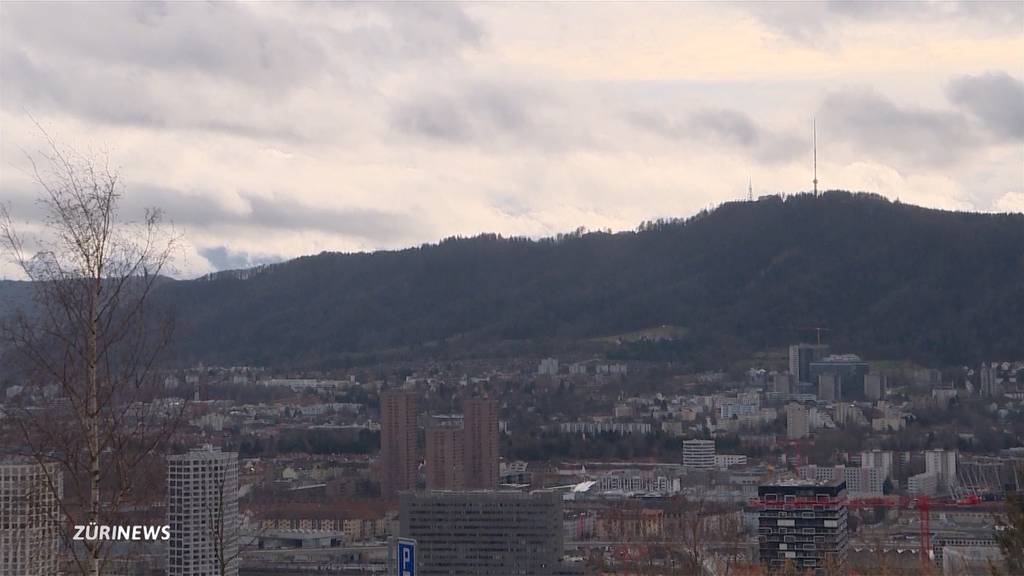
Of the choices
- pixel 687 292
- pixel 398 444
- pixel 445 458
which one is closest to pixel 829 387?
pixel 687 292

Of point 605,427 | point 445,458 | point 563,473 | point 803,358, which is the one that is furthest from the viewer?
point 803,358

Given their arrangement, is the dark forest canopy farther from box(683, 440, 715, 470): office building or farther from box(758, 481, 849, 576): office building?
box(758, 481, 849, 576): office building

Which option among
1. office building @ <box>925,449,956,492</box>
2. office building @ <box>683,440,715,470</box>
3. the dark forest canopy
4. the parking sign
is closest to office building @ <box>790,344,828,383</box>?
the dark forest canopy

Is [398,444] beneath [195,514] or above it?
beneath

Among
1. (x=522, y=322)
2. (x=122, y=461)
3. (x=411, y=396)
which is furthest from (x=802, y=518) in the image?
(x=522, y=322)

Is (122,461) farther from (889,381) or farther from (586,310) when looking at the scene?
(586,310)

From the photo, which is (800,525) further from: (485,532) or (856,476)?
(856,476)

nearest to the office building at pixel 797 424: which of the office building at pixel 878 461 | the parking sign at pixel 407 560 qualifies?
the office building at pixel 878 461
